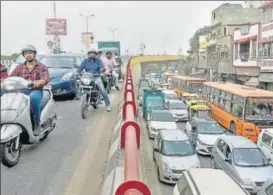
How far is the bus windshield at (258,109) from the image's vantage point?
67.5 feet

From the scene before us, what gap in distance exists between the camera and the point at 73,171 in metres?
5.23

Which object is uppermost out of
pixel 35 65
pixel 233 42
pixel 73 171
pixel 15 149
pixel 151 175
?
pixel 233 42

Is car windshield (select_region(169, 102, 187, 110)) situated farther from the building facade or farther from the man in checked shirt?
the man in checked shirt

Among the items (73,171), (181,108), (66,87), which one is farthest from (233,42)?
(73,171)

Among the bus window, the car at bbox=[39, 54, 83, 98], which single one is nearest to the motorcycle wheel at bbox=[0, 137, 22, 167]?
the car at bbox=[39, 54, 83, 98]

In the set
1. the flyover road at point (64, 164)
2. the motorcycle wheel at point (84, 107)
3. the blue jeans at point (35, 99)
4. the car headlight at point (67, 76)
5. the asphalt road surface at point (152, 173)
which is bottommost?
the asphalt road surface at point (152, 173)

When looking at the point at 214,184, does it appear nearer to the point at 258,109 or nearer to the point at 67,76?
the point at 67,76

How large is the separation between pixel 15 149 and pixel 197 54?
7251 cm

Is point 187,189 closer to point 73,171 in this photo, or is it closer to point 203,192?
point 203,192

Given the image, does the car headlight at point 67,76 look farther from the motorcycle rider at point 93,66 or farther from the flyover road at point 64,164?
the flyover road at point 64,164

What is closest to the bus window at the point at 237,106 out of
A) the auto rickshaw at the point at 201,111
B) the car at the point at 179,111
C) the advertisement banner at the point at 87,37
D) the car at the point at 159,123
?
the car at the point at 159,123

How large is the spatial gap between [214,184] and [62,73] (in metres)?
5.90

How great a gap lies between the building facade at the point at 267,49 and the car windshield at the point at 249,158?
66.8 ft

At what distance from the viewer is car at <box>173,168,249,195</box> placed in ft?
26.5
